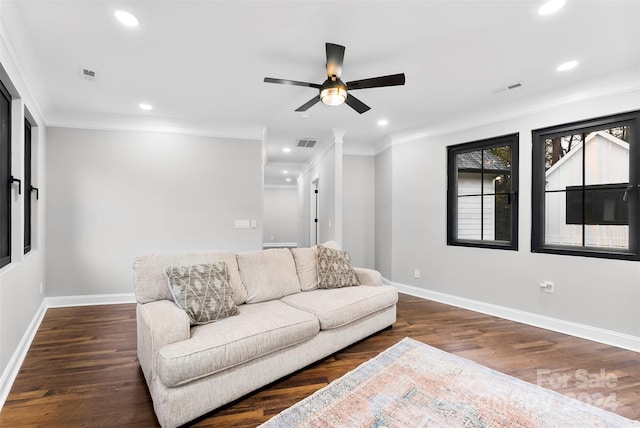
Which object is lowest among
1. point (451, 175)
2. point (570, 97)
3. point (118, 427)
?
point (118, 427)

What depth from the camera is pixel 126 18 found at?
204 centimetres

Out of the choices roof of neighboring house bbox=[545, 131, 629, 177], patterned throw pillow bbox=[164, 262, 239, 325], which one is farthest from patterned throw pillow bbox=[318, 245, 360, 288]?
roof of neighboring house bbox=[545, 131, 629, 177]

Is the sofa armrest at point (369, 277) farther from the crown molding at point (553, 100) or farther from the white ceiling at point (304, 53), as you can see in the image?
the crown molding at point (553, 100)

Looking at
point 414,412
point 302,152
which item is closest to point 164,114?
point 302,152

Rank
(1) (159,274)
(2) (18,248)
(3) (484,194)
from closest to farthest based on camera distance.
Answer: (1) (159,274) < (2) (18,248) < (3) (484,194)

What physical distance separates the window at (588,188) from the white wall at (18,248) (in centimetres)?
486

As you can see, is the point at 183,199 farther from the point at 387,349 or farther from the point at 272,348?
the point at 387,349

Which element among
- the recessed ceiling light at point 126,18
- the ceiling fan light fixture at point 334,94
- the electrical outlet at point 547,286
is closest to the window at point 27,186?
the recessed ceiling light at point 126,18

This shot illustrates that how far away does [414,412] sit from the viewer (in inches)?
71.1

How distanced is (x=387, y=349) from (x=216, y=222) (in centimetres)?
299

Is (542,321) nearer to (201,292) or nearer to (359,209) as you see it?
(359,209)

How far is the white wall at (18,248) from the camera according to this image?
6.79 ft

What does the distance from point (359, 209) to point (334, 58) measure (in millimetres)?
3467


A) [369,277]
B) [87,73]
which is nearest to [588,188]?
[369,277]
